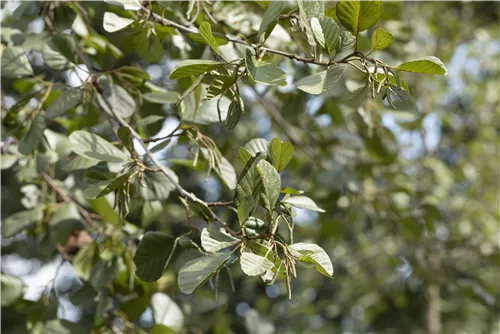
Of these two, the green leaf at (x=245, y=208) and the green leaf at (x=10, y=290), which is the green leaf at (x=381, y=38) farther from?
the green leaf at (x=10, y=290)

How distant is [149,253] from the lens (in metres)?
0.75

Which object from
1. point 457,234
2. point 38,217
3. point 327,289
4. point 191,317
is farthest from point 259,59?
point 327,289

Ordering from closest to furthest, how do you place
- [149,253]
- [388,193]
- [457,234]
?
[149,253] < [388,193] < [457,234]

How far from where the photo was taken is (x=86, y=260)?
106 centimetres

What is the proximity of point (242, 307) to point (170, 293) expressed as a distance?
0.98m

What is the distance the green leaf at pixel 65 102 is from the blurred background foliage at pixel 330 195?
0.11 ft

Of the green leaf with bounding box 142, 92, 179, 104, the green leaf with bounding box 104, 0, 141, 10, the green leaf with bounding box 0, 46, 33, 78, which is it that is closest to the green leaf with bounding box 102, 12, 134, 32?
the green leaf with bounding box 104, 0, 141, 10

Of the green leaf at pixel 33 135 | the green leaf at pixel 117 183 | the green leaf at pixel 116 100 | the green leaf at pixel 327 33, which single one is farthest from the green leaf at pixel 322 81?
the green leaf at pixel 33 135

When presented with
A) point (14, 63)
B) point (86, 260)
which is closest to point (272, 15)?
point (14, 63)

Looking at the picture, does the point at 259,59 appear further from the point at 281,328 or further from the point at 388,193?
the point at 281,328

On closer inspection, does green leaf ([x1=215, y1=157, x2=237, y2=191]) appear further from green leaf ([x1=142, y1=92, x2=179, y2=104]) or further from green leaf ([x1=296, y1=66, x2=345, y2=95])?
green leaf ([x1=296, y1=66, x2=345, y2=95])

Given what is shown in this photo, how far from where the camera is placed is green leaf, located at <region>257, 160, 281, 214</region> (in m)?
0.62

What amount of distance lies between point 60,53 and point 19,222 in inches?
13.8

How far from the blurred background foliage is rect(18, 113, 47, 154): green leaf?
55mm
